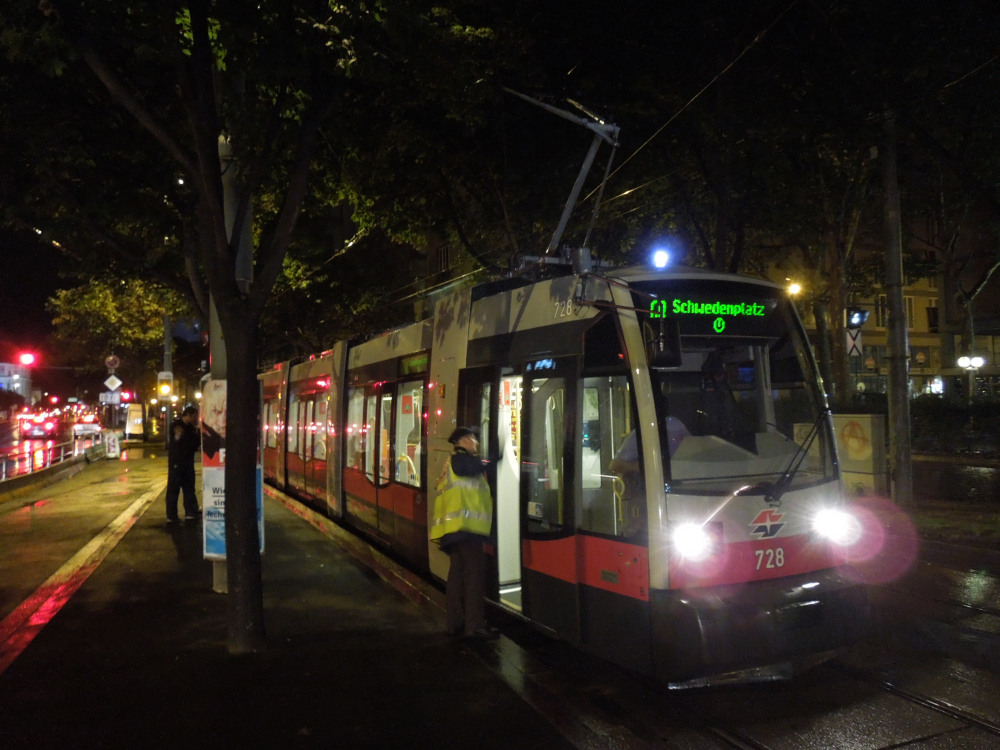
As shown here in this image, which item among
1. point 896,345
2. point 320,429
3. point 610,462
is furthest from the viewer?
point 320,429

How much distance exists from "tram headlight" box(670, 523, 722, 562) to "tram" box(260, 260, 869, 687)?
0.05ft

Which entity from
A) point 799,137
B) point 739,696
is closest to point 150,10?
point 739,696

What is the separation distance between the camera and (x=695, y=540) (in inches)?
214

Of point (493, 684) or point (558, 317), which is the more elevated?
point (558, 317)

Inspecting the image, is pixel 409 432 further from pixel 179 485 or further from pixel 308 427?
pixel 308 427

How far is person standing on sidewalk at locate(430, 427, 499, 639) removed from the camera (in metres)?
6.78

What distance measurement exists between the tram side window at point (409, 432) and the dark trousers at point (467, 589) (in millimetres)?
2372

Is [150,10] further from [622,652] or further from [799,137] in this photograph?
[799,137]

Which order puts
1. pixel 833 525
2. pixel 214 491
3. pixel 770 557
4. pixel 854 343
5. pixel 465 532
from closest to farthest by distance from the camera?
pixel 770 557 < pixel 833 525 < pixel 465 532 < pixel 214 491 < pixel 854 343

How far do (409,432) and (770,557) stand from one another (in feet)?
16.6

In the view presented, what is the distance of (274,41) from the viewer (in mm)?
6824

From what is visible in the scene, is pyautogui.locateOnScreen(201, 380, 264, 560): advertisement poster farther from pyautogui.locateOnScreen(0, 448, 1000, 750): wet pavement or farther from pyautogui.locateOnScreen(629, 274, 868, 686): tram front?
pyautogui.locateOnScreen(629, 274, 868, 686): tram front

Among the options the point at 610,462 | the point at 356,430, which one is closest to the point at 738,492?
the point at 610,462

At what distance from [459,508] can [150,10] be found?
4.60 meters
